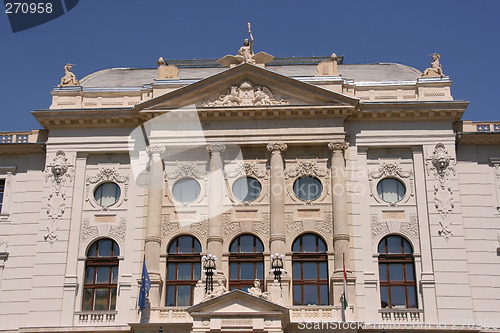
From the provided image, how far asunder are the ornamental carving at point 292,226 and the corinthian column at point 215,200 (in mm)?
3362

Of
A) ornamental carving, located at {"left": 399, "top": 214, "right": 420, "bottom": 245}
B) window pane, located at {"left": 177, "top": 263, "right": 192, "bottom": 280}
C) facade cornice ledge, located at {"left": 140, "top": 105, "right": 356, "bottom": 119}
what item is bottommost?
window pane, located at {"left": 177, "top": 263, "right": 192, "bottom": 280}

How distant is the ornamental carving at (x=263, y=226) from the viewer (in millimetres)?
39281

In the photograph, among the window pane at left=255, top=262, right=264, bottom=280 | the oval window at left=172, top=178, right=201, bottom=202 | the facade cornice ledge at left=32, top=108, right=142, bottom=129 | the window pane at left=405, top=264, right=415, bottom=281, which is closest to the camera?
the window pane at left=405, top=264, right=415, bottom=281

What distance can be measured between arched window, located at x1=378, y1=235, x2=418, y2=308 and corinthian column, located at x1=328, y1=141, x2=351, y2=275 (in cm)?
205

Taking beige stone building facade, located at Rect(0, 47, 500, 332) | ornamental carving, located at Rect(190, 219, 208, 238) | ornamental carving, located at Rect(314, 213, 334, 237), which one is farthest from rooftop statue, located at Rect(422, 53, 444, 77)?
ornamental carving, located at Rect(190, 219, 208, 238)

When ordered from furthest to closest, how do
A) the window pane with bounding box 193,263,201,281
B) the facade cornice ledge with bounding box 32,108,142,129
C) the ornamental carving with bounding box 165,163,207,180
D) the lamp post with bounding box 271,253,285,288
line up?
the facade cornice ledge with bounding box 32,108,142,129 < the ornamental carving with bounding box 165,163,207,180 < the window pane with bounding box 193,263,201,281 < the lamp post with bounding box 271,253,285,288

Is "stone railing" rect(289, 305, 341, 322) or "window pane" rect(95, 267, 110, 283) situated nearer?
"stone railing" rect(289, 305, 341, 322)

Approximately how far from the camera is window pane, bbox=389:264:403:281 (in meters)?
38.4

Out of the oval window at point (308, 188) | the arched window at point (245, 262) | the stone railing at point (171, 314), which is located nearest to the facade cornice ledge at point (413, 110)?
the oval window at point (308, 188)

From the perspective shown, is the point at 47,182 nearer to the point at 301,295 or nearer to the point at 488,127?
the point at 301,295

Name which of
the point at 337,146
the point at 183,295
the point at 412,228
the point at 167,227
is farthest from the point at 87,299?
the point at 412,228

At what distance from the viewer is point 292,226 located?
129 feet

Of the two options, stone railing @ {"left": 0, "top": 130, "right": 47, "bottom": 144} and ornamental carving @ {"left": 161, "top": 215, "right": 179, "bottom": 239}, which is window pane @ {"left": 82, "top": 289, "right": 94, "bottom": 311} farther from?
stone railing @ {"left": 0, "top": 130, "right": 47, "bottom": 144}

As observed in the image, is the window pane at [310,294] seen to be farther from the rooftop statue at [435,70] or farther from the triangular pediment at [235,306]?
the rooftop statue at [435,70]
